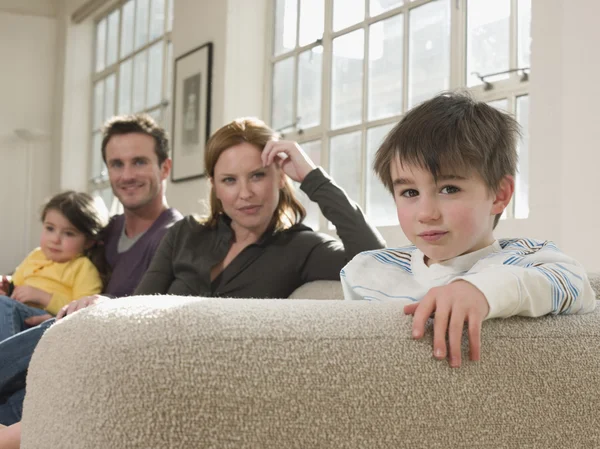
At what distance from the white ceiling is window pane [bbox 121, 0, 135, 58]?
1.06 meters

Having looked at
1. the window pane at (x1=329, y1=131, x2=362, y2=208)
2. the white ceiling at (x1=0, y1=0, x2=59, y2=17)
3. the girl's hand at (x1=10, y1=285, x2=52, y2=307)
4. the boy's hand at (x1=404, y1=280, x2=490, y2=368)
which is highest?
the white ceiling at (x1=0, y1=0, x2=59, y2=17)

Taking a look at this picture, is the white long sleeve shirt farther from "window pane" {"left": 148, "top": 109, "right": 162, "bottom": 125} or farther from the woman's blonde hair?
"window pane" {"left": 148, "top": 109, "right": 162, "bottom": 125}

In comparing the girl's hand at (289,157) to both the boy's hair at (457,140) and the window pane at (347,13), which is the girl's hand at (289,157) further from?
the window pane at (347,13)

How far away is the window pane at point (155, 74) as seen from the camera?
210 inches

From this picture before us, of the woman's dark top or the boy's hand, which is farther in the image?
the woman's dark top

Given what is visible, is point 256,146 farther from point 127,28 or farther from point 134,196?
point 127,28

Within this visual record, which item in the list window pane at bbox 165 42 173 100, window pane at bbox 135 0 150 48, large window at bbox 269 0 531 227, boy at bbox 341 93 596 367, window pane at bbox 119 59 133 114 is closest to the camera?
boy at bbox 341 93 596 367

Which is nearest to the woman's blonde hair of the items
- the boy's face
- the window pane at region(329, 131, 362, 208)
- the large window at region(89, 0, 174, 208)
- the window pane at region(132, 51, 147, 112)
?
the boy's face

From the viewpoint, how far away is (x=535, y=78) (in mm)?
2340

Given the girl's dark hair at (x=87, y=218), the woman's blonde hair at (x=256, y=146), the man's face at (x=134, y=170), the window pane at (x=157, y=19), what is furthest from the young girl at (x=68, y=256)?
the window pane at (x=157, y=19)

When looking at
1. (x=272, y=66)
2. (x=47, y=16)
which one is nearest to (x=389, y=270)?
(x=272, y=66)

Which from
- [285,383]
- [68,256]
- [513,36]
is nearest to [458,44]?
[513,36]

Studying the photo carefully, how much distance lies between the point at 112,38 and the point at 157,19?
3.64 feet

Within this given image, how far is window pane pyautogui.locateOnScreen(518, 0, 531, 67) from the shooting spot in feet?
8.75
